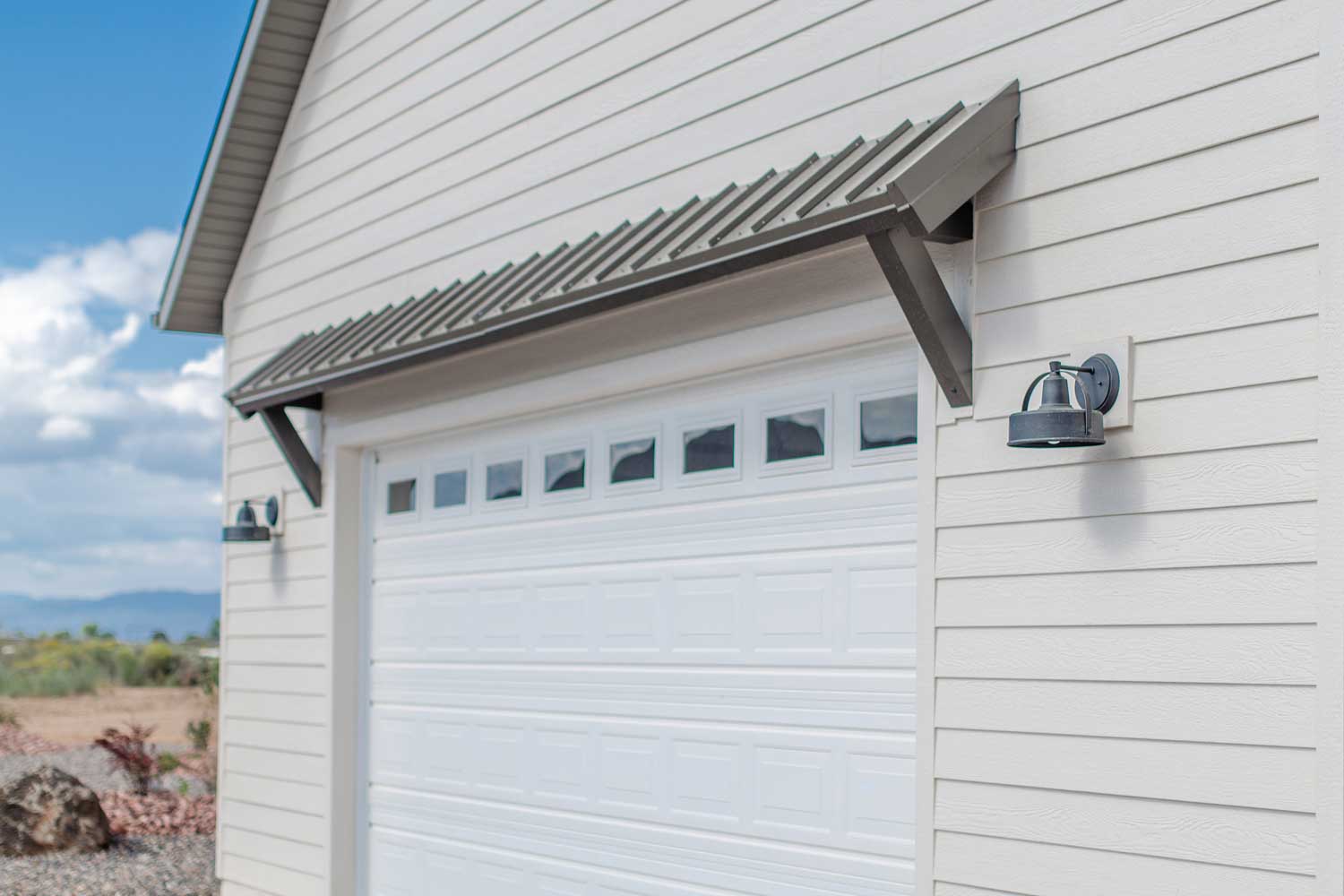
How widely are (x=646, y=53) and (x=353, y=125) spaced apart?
2563 mm

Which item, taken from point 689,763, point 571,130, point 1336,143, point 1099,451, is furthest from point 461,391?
point 1336,143

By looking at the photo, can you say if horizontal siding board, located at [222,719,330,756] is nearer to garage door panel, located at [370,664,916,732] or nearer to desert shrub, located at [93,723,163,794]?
garage door panel, located at [370,664,916,732]

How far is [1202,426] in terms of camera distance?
357 cm

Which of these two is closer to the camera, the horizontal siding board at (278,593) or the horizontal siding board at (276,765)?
the horizontal siding board at (276,765)

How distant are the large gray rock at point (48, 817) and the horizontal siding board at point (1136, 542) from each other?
26.9 feet

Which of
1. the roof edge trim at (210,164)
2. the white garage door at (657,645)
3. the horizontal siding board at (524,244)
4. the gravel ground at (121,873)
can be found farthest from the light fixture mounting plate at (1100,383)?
the gravel ground at (121,873)

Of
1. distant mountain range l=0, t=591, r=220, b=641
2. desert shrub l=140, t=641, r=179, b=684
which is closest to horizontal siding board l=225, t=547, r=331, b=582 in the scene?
desert shrub l=140, t=641, r=179, b=684

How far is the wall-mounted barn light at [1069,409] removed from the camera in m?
3.58

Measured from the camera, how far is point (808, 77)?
4.93 metres

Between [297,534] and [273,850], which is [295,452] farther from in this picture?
[273,850]

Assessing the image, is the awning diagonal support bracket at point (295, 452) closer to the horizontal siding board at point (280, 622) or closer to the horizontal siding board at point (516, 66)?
the horizontal siding board at point (280, 622)

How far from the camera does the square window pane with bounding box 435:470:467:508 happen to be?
6.65 meters

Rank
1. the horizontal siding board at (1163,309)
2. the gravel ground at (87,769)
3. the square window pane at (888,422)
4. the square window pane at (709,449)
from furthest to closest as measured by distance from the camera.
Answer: the gravel ground at (87,769) < the square window pane at (709,449) < the square window pane at (888,422) < the horizontal siding board at (1163,309)

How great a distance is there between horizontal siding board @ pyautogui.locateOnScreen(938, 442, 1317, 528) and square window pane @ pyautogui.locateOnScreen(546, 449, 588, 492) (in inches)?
81.7
